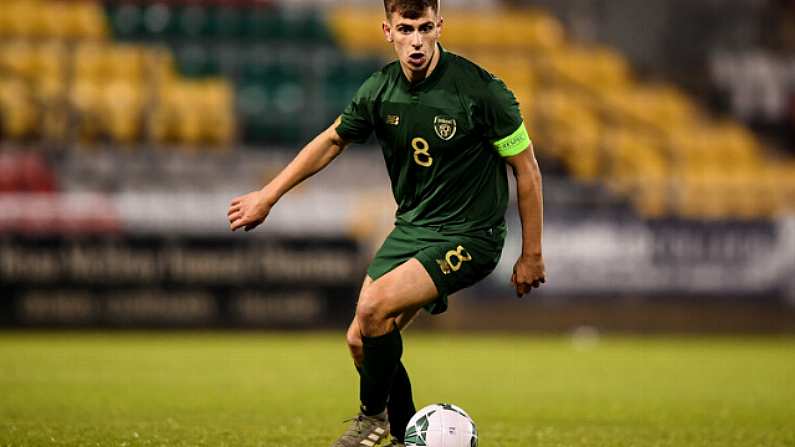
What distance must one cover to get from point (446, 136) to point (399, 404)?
1.34 metres

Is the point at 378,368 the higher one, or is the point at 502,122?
the point at 502,122

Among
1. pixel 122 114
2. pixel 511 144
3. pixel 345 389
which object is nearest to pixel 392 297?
pixel 511 144

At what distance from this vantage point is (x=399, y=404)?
5836 mm

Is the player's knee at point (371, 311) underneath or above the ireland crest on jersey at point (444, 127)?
underneath

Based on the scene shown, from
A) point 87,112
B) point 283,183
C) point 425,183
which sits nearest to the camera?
point 425,183

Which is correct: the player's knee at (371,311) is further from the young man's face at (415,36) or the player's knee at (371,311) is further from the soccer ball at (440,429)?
the young man's face at (415,36)

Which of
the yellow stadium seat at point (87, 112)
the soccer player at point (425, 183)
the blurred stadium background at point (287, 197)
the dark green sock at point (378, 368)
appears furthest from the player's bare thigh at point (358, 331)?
the yellow stadium seat at point (87, 112)

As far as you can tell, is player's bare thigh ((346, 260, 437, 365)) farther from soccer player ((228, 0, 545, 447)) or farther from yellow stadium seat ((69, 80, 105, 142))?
yellow stadium seat ((69, 80, 105, 142))

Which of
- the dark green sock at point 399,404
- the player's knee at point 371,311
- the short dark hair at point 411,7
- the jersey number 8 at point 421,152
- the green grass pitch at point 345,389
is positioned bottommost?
the green grass pitch at point 345,389

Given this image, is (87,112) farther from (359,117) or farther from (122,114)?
(359,117)

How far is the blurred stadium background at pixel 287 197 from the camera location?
15.0 meters

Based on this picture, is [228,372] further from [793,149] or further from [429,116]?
[793,149]

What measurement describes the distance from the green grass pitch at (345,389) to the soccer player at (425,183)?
100cm

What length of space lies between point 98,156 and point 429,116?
1151 cm
